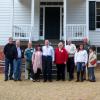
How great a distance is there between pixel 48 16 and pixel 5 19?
2.47 m

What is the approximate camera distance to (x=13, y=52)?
19.2m

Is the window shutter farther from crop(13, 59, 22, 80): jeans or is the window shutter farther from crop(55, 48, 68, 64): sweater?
crop(13, 59, 22, 80): jeans

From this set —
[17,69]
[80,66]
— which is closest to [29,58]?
[17,69]

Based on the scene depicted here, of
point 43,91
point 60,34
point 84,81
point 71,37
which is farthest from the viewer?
point 60,34

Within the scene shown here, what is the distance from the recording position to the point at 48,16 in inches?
1003

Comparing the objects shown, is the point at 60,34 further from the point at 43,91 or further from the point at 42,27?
the point at 43,91

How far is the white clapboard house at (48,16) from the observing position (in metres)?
24.7

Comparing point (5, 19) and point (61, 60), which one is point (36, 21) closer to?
point (5, 19)

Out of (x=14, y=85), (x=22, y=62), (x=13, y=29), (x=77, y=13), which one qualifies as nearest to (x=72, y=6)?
(x=77, y=13)

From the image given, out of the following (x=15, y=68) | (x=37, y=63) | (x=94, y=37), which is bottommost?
(x=15, y=68)

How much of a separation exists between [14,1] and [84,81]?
796cm

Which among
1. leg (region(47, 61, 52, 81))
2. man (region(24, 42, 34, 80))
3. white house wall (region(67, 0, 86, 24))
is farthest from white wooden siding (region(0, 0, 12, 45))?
leg (region(47, 61, 52, 81))

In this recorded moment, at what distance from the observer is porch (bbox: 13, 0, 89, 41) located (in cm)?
2345

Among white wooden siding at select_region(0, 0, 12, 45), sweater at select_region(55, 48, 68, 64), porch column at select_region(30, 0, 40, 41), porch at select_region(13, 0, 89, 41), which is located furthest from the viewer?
white wooden siding at select_region(0, 0, 12, 45)
